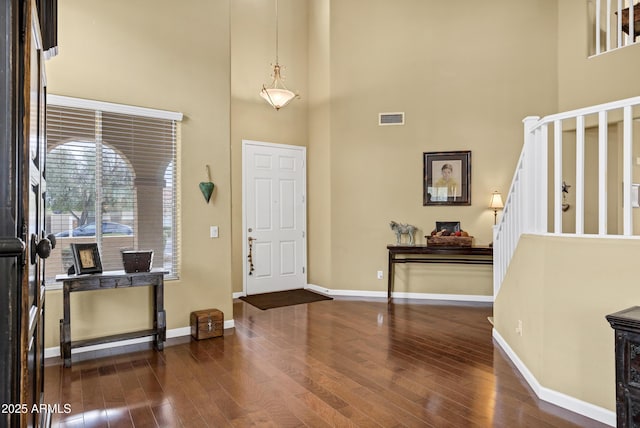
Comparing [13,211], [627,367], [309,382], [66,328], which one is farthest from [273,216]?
[13,211]

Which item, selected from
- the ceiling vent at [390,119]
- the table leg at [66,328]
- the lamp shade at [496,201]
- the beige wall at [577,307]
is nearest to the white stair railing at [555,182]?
the beige wall at [577,307]

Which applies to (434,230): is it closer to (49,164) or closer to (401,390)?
(401,390)

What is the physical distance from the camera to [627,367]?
2.07 m

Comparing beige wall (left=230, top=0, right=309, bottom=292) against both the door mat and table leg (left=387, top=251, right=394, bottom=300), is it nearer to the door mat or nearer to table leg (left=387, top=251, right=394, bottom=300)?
the door mat

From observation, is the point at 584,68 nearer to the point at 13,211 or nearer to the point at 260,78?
the point at 260,78

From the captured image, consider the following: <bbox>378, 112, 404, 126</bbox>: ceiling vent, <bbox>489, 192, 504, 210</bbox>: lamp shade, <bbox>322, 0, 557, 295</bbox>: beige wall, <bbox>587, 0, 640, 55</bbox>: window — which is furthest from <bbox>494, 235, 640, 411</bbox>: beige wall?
<bbox>587, 0, 640, 55</bbox>: window

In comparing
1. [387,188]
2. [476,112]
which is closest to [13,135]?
[387,188]

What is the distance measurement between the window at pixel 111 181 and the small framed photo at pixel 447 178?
12.0 ft

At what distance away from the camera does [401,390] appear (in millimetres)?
2980

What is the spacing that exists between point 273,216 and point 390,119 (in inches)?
94.4

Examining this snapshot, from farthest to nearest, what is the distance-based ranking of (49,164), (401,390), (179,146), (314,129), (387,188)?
(314,129) < (387,188) < (179,146) < (49,164) < (401,390)

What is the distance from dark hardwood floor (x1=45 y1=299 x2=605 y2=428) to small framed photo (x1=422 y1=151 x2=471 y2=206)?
2040 millimetres

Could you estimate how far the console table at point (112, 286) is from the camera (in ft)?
11.3

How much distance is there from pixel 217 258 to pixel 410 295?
310 centimetres
